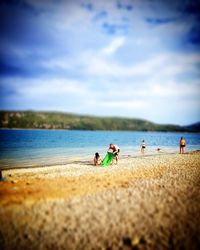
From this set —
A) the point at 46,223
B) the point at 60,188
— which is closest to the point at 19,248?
the point at 46,223

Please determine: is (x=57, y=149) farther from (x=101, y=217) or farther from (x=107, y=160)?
(x=101, y=217)

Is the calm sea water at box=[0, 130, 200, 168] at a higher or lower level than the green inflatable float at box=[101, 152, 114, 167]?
lower

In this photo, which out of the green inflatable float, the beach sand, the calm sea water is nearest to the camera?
the beach sand

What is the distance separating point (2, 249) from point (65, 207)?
2695 millimetres

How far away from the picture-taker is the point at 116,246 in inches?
240

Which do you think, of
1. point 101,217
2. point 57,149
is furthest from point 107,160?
point 57,149

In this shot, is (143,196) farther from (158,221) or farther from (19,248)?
(19,248)

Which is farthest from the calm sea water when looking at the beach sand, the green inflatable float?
the beach sand

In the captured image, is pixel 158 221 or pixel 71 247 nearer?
pixel 71 247

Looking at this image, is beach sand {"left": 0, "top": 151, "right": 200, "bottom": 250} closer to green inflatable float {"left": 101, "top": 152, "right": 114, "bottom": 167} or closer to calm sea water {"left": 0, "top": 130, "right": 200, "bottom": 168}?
green inflatable float {"left": 101, "top": 152, "right": 114, "bottom": 167}

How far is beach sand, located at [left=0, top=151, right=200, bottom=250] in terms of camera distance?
6.30 meters

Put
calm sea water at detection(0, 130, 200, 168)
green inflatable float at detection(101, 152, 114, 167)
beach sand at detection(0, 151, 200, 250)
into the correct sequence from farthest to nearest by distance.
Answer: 1. calm sea water at detection(0, 130, 200, 168)
2. green inflatable float at detection(101, 152, 114, 167)
3. beach sand at detection(0, 151, 200, 250)

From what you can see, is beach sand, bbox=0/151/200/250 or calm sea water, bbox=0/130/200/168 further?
calm sea water, bbox=0/130/200/168

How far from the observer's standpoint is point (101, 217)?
296 inches
